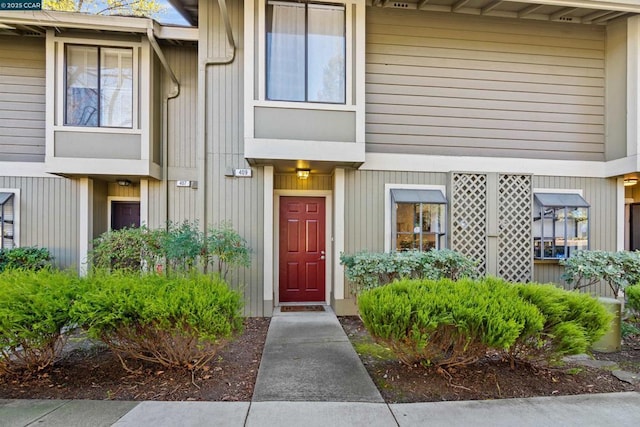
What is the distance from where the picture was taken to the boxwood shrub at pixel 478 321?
2.98 m

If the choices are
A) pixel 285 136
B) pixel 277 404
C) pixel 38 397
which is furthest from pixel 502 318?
pixel 38 397

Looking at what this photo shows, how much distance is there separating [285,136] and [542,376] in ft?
14.6

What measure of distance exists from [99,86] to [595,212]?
958cm

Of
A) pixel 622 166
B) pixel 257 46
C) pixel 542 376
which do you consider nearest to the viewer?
pixel 542 376

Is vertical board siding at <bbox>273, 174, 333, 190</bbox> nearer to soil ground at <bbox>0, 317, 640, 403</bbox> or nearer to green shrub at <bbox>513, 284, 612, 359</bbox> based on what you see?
soil ground at <bbox>0, 317, 640, 403</bbox>

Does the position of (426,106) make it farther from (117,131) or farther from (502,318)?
(117,131)

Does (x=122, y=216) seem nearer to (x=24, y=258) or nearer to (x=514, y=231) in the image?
(x=24, y=258)

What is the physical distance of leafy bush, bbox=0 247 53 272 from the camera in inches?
226

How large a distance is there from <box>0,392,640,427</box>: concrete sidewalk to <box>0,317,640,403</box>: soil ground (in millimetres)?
137

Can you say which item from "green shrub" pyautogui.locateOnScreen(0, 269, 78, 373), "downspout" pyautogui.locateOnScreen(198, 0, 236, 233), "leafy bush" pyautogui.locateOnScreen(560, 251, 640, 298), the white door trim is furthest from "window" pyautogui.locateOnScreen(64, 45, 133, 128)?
"leafy bush" pyautogui.locateOnScreen(560, 251, 640, 298)

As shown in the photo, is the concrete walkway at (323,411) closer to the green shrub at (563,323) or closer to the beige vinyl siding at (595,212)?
the green shrub at (563,323)

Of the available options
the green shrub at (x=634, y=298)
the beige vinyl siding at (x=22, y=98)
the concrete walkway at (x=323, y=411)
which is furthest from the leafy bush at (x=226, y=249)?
the green shrub at (x=634, y=298)

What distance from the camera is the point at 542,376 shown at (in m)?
3.39

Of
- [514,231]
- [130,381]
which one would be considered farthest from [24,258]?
[514,231]
